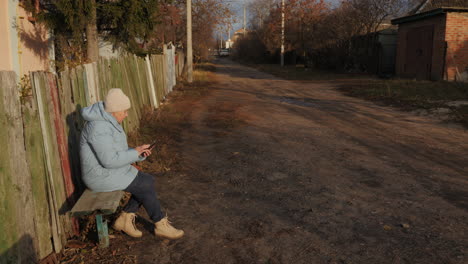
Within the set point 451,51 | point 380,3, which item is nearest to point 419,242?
point 451,51

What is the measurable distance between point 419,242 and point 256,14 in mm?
67855

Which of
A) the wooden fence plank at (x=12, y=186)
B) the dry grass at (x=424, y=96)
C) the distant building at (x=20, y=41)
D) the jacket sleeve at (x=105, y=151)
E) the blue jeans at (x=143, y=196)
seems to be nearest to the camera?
the wooden fence plank at (x=12, y=186)

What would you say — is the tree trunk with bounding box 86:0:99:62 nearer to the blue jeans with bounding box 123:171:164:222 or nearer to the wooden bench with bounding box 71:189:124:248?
the blue jeans with bounding box 123:171:164:222

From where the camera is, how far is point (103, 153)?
136 inches

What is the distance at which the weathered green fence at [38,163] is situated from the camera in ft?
9.31

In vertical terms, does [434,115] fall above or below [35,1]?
below

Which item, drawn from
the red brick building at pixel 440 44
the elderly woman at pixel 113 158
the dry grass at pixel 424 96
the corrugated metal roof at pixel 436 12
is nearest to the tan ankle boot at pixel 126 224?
the elderly woman at pixel 113 158

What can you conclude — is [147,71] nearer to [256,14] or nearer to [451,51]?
[451,51]

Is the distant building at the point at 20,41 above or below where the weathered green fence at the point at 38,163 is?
above

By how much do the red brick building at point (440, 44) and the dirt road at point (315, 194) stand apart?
1092 centimetres

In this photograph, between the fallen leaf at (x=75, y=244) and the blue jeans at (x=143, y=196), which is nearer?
the fallen leaf at (x=75, y=244)

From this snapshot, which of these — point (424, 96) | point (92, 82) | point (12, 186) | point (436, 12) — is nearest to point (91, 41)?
point (92, 82)

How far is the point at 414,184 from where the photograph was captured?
5305 mm

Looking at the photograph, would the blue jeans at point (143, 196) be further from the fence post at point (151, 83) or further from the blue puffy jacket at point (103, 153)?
the fence post at point (151, 83)
